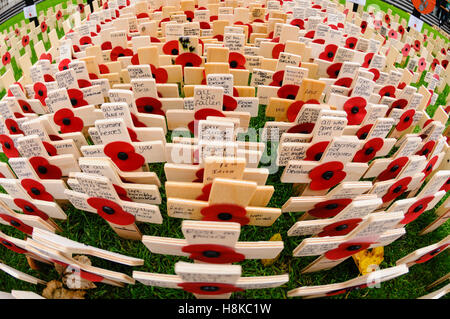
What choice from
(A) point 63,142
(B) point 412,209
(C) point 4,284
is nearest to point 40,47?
(A) point 63,142

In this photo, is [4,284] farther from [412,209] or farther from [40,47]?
[40,47]

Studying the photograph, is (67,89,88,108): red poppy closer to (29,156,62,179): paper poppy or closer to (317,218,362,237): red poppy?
(29,156,62,179): paper poppy

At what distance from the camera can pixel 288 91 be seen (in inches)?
75.6

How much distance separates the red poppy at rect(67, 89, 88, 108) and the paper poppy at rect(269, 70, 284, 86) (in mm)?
1261

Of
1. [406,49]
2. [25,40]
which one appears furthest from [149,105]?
[406,49]

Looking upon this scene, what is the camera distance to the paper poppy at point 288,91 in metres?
1.90

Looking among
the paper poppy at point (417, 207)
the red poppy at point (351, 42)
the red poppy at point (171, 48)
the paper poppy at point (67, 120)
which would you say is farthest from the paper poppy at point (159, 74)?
the red poppy at point (351, 42)

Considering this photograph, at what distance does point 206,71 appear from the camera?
1.87m

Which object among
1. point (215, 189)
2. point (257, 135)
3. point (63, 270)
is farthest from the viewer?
point (257, 135)

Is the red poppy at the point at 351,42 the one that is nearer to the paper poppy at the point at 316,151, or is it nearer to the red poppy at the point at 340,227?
the paper poppy at the point at 316,151

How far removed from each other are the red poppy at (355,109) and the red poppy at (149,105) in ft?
3.87

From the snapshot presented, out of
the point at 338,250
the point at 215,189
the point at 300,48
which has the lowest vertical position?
the point at 338,250

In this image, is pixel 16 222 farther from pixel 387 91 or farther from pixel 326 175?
pixel 387 91
